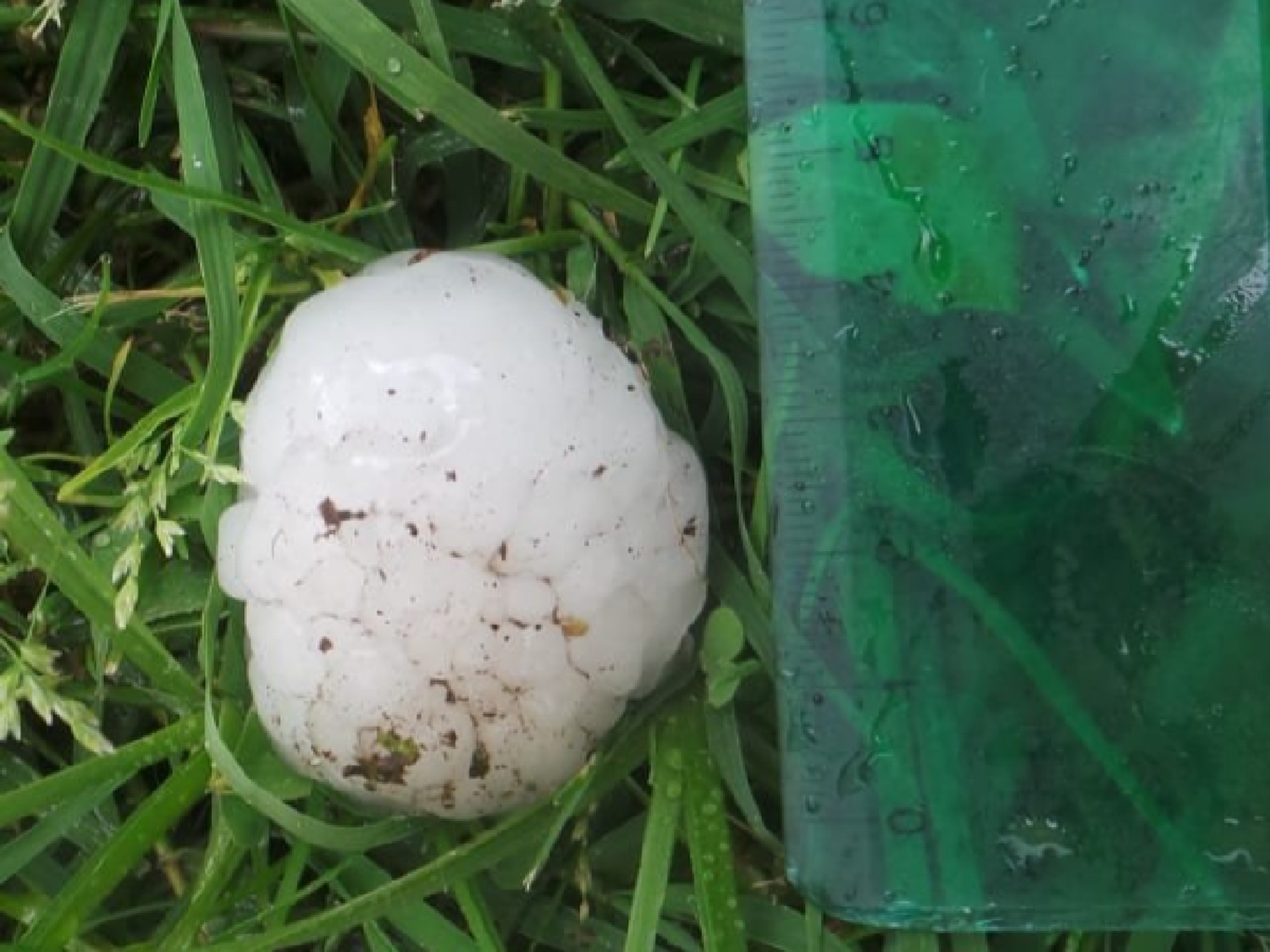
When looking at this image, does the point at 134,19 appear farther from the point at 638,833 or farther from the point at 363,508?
the point at 638,833

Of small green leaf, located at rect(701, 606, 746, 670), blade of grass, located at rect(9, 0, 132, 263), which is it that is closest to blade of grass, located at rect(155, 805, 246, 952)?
small green leaf, located at rect(701, 606, 746, 670)

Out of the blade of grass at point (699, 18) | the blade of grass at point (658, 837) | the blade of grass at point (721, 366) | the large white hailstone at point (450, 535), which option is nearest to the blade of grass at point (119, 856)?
the large white hailstone at point (450, 535)

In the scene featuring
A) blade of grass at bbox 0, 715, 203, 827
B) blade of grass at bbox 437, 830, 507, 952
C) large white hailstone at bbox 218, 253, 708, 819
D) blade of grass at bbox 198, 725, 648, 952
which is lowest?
blade of grass at bbox 437, 830, 507, 952

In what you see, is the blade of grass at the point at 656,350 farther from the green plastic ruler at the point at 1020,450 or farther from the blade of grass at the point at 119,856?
the blade of grass at the point at 119,856

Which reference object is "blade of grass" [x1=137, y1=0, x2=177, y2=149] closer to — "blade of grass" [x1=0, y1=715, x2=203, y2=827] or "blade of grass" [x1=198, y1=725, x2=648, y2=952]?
"blade of grass" [x1=0, y1=715, x2=203, y2=827]

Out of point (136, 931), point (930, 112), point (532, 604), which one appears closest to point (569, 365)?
point (532, 604)

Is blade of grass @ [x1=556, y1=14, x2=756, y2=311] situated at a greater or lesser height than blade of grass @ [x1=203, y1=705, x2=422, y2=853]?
greater
